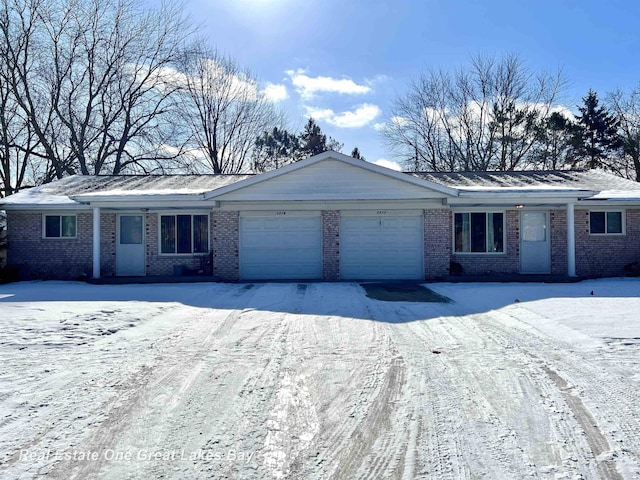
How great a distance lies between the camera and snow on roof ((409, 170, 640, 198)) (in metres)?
14.0

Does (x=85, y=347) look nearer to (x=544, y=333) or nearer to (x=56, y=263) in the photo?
(x=544, y=333)

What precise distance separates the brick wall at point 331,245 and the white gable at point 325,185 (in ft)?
2.51

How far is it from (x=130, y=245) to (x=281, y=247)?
208 inches

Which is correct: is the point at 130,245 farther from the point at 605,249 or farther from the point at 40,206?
the point at 605,249

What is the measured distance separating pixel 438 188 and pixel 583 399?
9423mm

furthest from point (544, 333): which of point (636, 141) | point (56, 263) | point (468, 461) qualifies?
point (636, 141)

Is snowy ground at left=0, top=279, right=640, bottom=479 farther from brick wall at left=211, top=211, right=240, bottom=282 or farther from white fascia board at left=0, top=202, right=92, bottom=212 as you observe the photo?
white fascia board at left=0, top=202, right=92, bottom=212

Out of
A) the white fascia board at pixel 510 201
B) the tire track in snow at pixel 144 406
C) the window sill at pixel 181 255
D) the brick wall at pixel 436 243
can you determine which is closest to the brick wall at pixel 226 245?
the window sill at pixel 181 255

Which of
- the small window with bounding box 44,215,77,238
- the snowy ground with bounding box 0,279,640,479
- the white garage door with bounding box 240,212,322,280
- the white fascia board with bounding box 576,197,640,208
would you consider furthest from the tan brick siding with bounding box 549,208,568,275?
the small window with bounding box 44,215,77,238

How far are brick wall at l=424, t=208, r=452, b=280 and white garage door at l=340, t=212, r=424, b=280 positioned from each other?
0.64 feet

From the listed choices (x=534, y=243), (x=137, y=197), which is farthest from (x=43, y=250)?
(x=534, y=243)

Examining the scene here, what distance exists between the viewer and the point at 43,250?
1431 cm

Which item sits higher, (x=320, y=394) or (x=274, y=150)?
(x=274, y=150)

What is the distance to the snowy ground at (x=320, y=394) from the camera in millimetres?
2986
